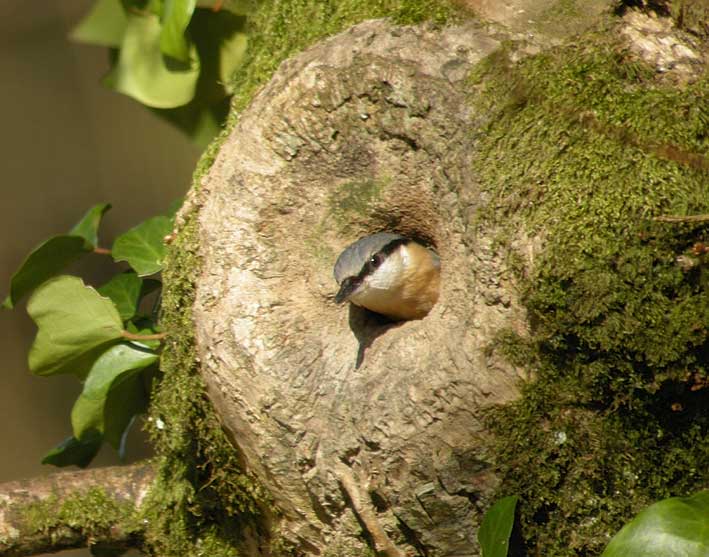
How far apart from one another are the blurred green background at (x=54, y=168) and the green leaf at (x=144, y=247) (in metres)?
1.45

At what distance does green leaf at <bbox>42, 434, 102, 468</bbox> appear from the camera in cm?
176

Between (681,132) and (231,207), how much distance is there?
0.68 meters

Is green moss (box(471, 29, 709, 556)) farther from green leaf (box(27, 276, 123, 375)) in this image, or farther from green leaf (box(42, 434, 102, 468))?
green leaf (box(42, 434, 102, 468))

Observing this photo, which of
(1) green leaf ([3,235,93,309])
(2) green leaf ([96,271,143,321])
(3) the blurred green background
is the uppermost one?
(1) green leaf ([3,235,93,309])

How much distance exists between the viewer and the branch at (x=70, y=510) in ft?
5.22

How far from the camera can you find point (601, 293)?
104 centimetres

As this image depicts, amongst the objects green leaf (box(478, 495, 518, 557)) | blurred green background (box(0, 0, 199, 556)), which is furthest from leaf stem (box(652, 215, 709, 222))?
blurred green background (box(0, 0, 199, 556))

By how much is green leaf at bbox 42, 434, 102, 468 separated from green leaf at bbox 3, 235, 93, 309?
306mm

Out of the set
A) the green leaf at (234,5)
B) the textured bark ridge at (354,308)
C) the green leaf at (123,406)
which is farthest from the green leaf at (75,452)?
the green leaf at (234,5)

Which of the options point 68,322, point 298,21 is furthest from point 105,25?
point 68,322

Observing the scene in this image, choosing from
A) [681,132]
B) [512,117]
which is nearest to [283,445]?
[512,117]

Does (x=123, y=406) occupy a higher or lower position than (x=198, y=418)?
lower

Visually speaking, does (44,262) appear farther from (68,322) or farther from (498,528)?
(498,528)

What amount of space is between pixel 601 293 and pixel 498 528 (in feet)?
0.99
